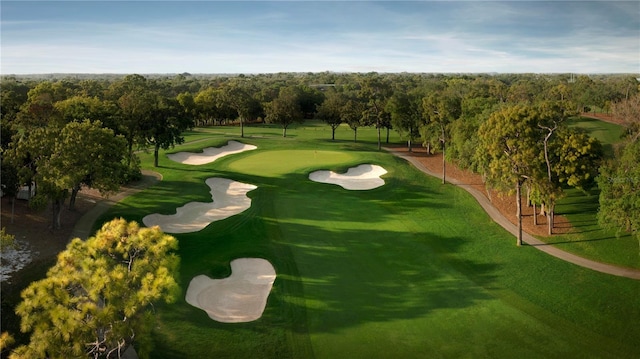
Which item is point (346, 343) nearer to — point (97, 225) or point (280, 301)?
point (280, 301)

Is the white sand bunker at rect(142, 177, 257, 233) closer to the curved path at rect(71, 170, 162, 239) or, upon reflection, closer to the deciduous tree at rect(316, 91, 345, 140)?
the curved path at rect(71, 170, 162, 239)

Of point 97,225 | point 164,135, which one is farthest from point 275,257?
point 164,135

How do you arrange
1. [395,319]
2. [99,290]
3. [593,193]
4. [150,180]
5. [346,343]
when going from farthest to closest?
[150,180] → [593,193] → [395,319] → [346,343] → [99,290]

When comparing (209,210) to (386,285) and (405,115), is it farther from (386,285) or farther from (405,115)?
(405,115)

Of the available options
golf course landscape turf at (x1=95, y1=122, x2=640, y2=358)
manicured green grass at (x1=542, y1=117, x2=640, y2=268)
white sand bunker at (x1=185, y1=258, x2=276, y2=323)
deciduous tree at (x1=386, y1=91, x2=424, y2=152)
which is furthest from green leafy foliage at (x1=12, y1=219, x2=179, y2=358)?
deciduous tree at (x1=386, y1=91, x2=424, y2=152)

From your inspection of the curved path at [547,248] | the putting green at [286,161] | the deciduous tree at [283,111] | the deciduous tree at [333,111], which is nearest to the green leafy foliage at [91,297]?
the curved path at [547,248]

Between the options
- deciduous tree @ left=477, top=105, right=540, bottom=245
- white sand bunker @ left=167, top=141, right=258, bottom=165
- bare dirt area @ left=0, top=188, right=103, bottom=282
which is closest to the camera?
bare dirt area @ left=0, top=188, right=103, bottom=282

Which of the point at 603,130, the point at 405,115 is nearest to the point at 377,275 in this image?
the point at 405,115
